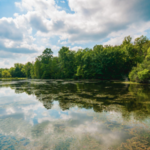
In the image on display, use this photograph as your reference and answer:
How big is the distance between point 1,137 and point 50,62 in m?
58.3

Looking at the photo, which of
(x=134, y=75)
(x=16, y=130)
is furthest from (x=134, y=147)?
(x=134, y=75)

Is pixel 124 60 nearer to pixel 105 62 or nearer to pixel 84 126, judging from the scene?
pixel 105 62

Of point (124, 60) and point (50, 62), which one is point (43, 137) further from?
point (50, 62)

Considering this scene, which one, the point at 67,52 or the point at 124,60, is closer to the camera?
the point at 124,60

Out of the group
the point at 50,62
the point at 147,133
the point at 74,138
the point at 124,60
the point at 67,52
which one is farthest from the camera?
the point at 50,62

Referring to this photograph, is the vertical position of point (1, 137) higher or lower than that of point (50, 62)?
lower

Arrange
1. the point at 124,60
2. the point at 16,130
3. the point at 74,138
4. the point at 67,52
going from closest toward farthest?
the point at 74,138, the point at 16,130, the point at 124,60, the point at 67,52

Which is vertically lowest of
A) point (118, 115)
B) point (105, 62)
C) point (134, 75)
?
point (118, 115)

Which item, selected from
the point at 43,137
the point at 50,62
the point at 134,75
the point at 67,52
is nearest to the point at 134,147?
the point at 43,137

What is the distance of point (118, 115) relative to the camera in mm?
7504

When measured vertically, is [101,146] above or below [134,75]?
below

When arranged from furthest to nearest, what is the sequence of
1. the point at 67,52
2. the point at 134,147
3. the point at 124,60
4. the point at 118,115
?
the point at 67,52, the point at 124,60, the point at 118,115, the point at 134,147

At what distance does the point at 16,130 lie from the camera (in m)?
5.72

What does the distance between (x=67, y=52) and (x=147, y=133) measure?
52696mm
